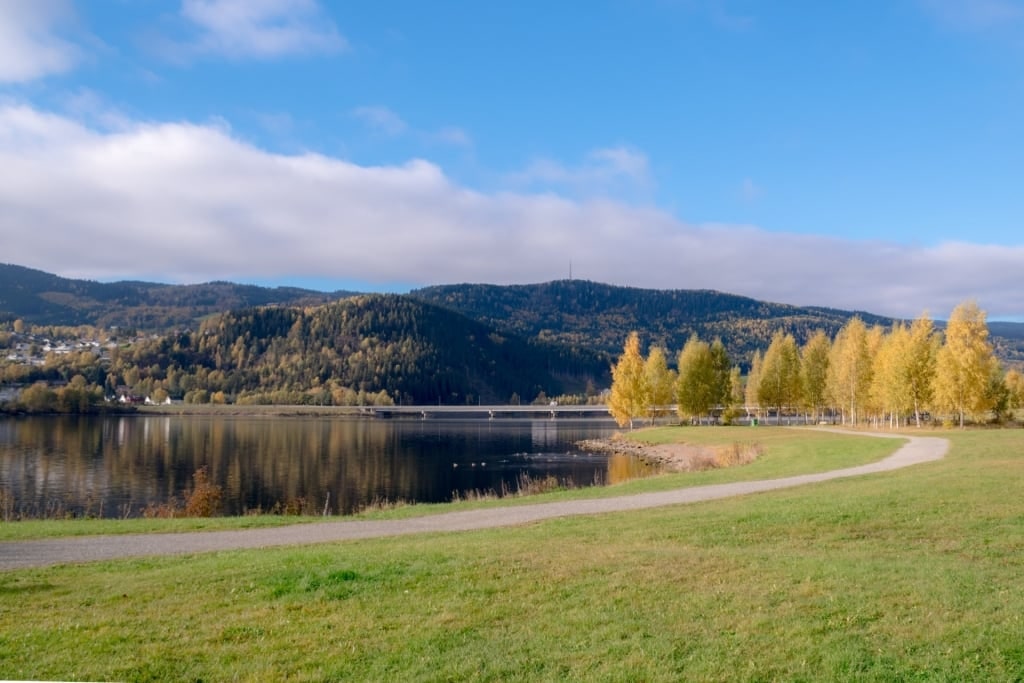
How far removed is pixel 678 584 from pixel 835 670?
3221mm

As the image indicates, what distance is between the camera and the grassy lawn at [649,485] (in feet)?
64.7

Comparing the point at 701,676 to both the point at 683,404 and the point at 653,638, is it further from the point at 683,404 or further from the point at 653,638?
the point at 683,404

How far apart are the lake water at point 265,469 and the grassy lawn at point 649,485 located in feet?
29.6

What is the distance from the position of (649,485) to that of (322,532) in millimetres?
12908

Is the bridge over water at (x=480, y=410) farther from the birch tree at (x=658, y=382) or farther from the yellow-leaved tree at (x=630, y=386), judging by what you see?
the yellow-leaved tree at (x=630, y=386)

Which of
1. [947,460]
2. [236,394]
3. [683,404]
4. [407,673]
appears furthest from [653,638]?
[236,394]

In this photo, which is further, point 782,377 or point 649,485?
point 782,377

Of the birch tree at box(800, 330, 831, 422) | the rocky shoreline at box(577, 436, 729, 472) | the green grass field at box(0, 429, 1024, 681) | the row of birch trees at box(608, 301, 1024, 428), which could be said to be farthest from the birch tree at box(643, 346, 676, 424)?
the green grass field at box(0, 429, 1024, 681)

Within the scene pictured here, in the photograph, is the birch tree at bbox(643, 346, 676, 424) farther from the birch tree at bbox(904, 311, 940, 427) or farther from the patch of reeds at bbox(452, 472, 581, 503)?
the patch of reeds at bbox(452, 472, 581, 503)

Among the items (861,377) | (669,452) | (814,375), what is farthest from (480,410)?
(669,452)

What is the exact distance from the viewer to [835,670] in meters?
7.52

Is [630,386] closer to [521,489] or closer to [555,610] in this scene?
[521,489]

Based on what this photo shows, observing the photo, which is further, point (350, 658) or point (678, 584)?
point (678, 584)

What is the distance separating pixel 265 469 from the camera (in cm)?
5150
